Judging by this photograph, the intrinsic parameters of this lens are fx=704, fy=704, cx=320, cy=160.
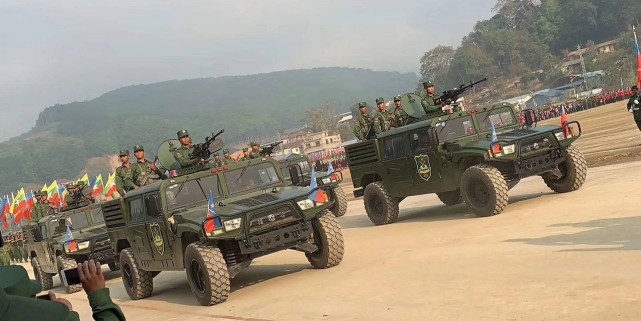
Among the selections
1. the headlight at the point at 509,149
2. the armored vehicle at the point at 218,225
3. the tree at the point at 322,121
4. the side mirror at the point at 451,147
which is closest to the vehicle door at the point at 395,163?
the side mirror at the point at 451,147

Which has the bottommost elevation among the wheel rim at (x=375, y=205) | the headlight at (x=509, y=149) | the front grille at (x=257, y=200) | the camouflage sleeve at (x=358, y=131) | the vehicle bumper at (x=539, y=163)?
the wheel rim at (x=375, y=205)

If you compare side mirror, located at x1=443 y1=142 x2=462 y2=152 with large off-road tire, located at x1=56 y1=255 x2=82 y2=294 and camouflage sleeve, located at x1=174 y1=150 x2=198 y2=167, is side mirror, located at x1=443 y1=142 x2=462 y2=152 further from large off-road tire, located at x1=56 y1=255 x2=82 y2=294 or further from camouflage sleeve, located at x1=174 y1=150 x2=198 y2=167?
large off-road tire, located at x1=56 y1=255 x2=82 y2=294

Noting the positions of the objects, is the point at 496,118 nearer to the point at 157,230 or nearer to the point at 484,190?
the point at 484,190

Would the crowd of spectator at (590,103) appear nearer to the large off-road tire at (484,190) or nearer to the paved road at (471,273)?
the paved road at (471,273)

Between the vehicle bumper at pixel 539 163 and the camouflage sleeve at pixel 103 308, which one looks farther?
the vehicle bumper at pixel 539 163

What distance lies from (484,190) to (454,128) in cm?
144

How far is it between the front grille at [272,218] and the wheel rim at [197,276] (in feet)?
3.18

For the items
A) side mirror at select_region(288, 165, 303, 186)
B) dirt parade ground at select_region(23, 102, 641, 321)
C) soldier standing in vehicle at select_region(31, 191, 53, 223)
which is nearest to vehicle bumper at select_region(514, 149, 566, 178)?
dirt parade ground at select_region(23, 102, 641, 321)

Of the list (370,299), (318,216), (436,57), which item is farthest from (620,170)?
(436,57)

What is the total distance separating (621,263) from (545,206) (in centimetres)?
457

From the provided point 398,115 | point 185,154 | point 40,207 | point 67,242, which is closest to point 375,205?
point 398,115

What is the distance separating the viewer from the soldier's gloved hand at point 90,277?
104 inches

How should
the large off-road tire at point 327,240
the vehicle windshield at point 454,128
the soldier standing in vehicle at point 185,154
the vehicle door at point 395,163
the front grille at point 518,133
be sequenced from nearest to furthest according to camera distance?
the large off-road tire at point 327,240
the soldier standing in vehicle at point 185,154
the front grille at point 518,133
the vehicle windshield at point 454,128
the vehicle door at point 395,163

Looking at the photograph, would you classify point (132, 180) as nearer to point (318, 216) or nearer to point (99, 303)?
point (318, 216)
